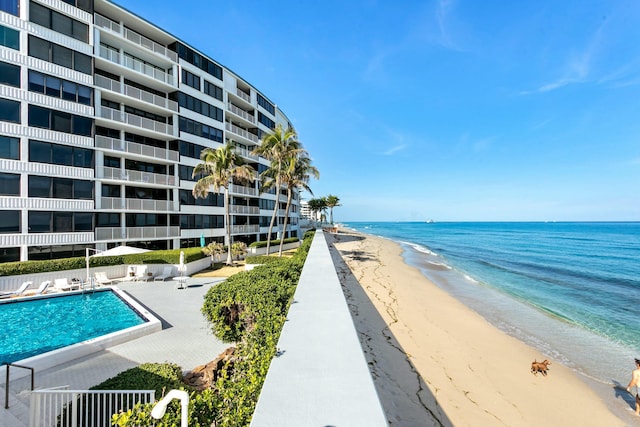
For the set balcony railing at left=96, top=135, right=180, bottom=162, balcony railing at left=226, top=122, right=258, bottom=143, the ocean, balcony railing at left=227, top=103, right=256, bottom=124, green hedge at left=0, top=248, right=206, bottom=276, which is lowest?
the ocean

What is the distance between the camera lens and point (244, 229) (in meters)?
36.0

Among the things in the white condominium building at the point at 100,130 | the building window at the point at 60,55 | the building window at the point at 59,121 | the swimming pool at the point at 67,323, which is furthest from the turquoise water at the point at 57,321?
the building window at the point at 60,55

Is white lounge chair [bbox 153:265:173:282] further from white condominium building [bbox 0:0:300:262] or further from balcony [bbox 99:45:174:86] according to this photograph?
balcony [bbox 99:45:174:86]

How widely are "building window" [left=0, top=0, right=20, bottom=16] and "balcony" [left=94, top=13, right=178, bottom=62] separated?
14.9 ft

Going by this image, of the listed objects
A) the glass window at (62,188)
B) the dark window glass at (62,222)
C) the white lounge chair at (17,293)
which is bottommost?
the white lounge chair at (17,293)

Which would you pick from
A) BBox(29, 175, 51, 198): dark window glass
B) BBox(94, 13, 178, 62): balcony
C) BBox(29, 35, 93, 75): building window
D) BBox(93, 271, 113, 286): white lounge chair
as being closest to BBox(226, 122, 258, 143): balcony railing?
BBox(94, 13, 178, 62): balcony

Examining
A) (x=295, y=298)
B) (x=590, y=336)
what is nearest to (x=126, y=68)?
(x=295, y=298)

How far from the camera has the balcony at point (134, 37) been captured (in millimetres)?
23312

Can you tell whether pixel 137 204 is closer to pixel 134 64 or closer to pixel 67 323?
pixel 134 64

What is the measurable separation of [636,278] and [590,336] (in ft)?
72.9

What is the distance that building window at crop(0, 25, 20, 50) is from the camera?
1856 centimetres

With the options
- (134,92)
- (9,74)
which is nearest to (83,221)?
(9,74)

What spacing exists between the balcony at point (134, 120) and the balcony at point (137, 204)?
258 inches

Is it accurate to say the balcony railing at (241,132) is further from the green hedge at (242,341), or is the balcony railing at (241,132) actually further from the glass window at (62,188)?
the green hedge at (242,341)
